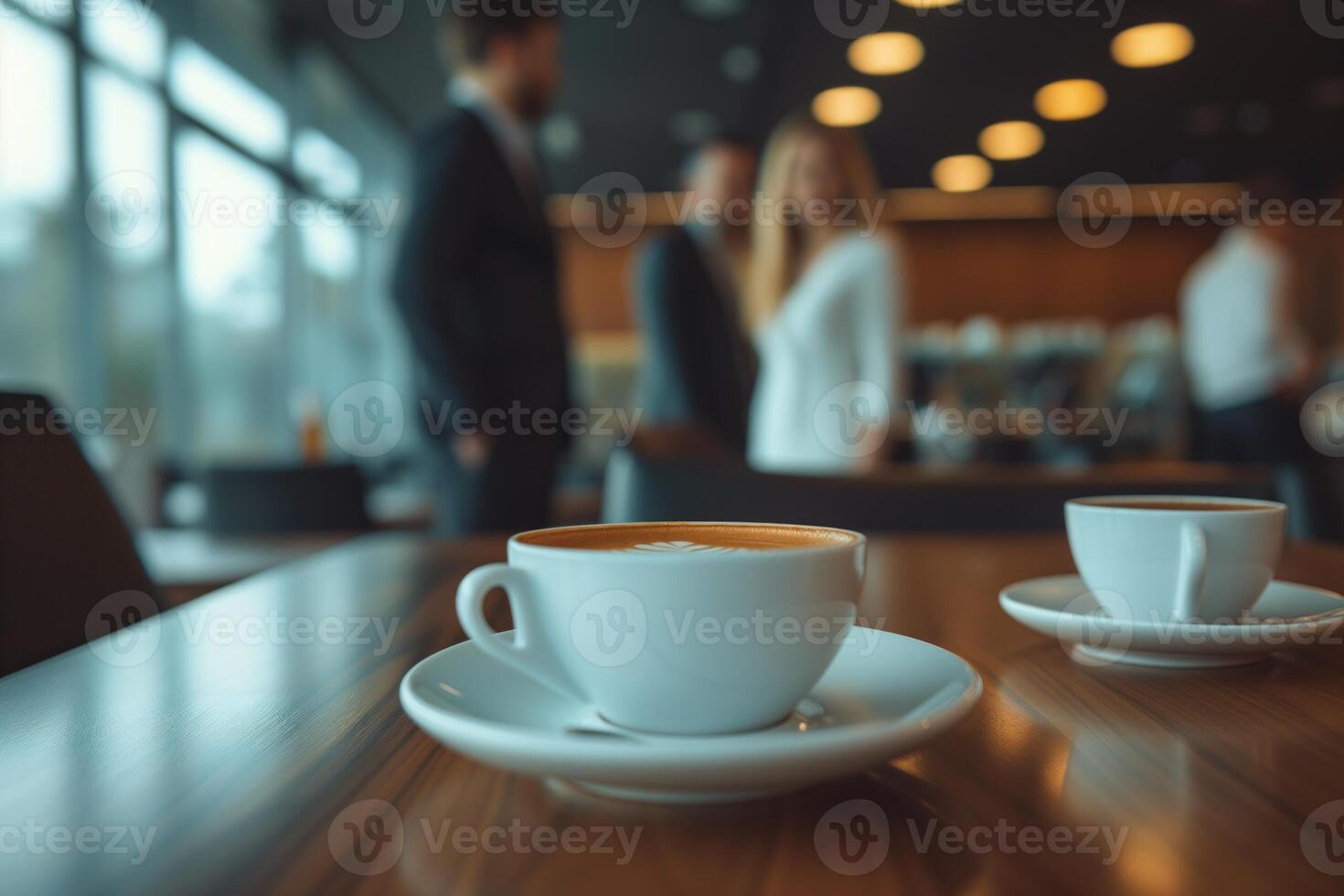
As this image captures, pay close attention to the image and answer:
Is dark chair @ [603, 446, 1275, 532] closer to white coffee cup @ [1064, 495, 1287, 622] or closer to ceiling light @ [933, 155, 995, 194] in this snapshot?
white coffee cup @ [1064, 495, 1287, 622]

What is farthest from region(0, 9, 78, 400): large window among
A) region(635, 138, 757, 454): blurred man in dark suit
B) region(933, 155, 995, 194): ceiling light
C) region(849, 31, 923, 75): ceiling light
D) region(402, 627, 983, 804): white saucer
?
region(933, 155, 995, 194): ceiling light

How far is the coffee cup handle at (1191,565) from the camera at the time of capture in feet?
1.54

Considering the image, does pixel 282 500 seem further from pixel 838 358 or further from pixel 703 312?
pixel 838 358

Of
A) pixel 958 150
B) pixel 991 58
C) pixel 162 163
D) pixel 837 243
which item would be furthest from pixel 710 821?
pixel 958 150

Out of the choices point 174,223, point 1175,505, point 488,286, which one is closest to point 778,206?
point 488,286

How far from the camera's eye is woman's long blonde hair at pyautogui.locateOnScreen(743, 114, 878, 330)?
90.2 inches

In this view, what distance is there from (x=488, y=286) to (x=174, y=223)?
2445 millimetres

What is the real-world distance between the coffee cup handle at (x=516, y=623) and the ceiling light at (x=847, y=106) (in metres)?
5.12

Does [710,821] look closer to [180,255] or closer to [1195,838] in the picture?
[1195,838]

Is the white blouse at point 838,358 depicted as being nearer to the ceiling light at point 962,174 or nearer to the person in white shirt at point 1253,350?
the person in white shirt at point 1253,350

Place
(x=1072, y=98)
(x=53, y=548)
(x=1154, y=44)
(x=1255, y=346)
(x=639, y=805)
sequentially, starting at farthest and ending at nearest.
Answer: (x=1072, y=98) → (x=1154, y=44) → (x=1255, y=346) → (x=53, y=548) → (x=639, y=805)

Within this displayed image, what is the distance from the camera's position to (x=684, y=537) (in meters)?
0.40

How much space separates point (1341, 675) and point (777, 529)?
30 centimetres

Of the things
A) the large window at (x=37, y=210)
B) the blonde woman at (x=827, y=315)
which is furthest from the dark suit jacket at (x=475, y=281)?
the large window at (x=37, y=210)
